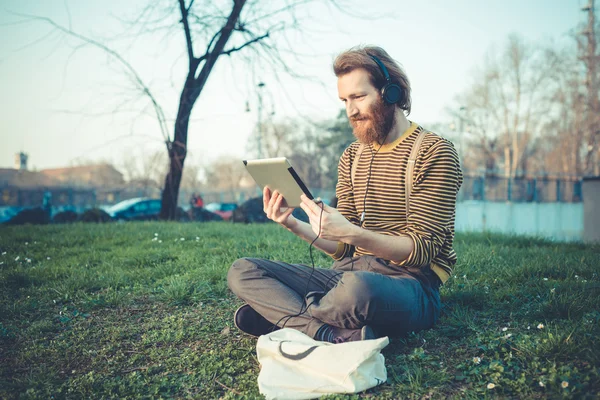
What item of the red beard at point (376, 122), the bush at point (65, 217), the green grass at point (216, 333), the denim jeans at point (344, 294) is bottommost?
the bush at point (65, 217)

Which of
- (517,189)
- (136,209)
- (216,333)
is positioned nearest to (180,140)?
(216,333)

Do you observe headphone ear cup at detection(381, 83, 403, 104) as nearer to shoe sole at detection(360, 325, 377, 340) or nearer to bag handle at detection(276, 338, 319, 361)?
Answer: shoe sole at detection(360, 325, 377, 340)

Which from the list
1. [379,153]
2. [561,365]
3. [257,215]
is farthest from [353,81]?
[257,215]

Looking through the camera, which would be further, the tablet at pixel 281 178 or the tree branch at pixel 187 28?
the tree branch at pixel 187 28

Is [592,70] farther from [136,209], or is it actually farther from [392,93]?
[392,93]

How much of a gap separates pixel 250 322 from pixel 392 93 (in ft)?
5.76

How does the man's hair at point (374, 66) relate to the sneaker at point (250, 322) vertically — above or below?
above

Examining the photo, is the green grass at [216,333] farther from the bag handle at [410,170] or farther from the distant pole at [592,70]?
the distant pole at [592,70]

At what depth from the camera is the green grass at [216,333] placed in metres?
2.29

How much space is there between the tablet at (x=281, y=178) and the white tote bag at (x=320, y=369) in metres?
0.82

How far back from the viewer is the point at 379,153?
120 inches

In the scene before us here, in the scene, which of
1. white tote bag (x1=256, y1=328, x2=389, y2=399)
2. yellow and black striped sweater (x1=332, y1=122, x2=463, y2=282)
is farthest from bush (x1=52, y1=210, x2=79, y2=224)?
white tote bag (x1=256, y1=328, x2=389, y2=399)

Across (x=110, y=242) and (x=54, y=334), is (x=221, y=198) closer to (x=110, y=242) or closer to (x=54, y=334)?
(x=110, y=242)

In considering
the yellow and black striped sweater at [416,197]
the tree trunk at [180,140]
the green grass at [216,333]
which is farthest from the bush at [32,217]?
the yellow and black striped sweater at [416,197]
